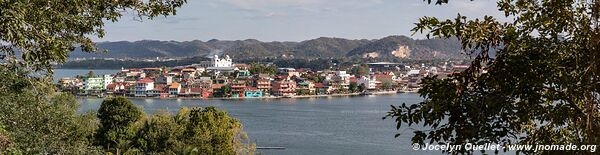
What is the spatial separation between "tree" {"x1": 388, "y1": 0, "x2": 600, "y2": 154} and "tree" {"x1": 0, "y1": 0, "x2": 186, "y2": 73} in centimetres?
94

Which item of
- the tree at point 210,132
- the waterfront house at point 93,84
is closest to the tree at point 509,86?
the tree at point 210,132

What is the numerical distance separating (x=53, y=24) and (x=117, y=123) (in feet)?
31.1

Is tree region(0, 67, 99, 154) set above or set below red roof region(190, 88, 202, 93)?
above

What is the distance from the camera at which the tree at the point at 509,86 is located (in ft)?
5.03

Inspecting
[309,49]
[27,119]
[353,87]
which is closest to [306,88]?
[353,87]

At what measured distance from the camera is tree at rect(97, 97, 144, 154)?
1067 cm

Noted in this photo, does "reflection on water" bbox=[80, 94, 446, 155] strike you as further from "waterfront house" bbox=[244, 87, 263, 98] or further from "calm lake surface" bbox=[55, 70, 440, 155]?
"waterfront house" bbox=[244, 87, 263, 98]

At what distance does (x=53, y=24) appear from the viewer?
214 centimetres

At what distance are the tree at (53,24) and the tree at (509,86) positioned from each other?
94cm

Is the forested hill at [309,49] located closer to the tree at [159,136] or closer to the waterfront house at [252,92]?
the waterfront house at [252,92]

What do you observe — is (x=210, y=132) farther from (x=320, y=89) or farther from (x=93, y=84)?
(x=93, y=84)

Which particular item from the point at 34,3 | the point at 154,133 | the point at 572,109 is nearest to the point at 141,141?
the point at 154,133

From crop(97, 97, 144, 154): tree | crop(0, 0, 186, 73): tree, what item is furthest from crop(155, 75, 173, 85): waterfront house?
crop(0, 0, 186, 73): tree

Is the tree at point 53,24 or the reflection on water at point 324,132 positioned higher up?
the tree at point 53,24
